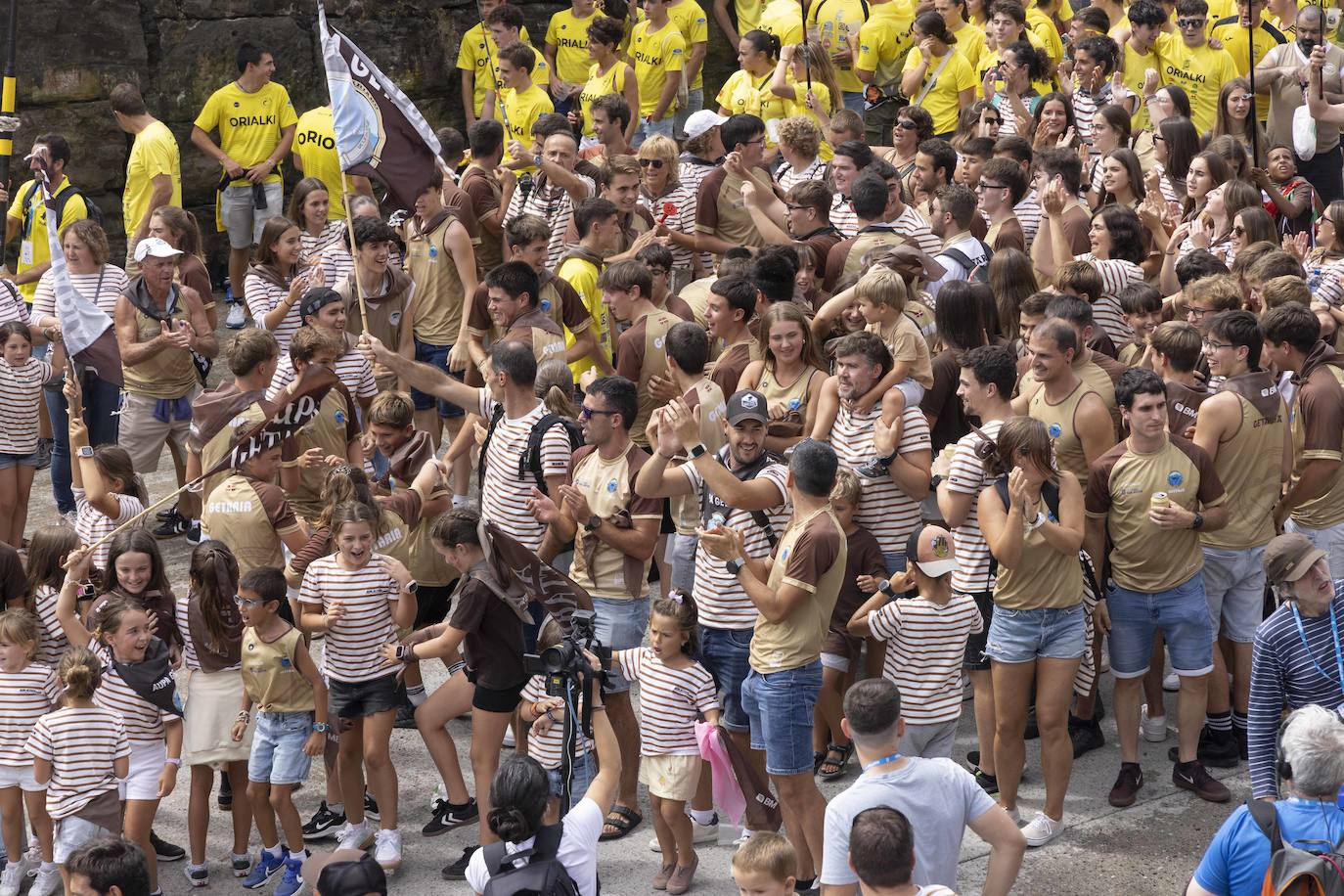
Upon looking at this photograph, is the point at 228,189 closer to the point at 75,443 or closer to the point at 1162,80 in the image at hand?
the point at 75,443

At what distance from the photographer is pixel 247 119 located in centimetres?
1324

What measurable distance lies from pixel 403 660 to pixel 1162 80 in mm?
8120

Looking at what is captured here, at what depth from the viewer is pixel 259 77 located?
13.2 m

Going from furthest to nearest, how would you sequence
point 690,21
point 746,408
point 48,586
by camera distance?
point 690,21 < point 48,586 < point 746,408

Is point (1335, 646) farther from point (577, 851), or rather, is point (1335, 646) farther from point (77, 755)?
point (77, 755)

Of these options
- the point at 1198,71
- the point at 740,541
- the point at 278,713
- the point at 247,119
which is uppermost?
the point at 1198,71

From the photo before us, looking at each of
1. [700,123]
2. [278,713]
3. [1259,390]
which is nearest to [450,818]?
[278,713]

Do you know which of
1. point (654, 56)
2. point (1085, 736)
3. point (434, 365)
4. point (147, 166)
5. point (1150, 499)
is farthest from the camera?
point (654, 56)

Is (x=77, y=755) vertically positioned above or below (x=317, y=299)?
below

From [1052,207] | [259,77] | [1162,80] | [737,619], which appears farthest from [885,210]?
[259,77]

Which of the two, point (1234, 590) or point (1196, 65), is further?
point (1196, 65)

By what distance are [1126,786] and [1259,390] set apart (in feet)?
5.91

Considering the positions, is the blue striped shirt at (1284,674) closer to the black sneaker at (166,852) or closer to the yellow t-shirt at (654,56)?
the black sneaker at (166,852)

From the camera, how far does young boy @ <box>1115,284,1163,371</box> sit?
829cm
